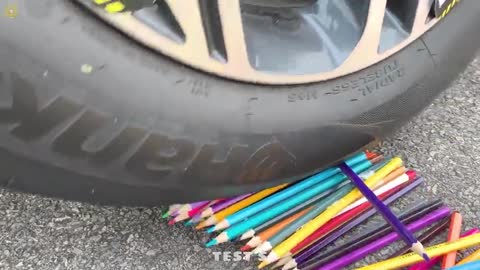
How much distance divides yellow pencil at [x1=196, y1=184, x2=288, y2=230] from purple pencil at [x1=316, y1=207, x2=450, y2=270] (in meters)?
0.14

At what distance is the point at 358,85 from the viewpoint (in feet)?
3.65

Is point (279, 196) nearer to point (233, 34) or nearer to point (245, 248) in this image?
point (245, 248)

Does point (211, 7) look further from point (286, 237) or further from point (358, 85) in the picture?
point (286, 237)

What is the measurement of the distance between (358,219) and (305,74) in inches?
11.5

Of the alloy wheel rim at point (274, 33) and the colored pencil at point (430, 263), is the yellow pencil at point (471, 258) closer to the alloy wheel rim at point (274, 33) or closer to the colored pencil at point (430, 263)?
the colored pencil at point (430, 263)

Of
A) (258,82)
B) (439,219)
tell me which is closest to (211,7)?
(258,82)

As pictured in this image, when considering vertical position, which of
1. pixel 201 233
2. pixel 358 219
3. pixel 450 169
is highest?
pixel 450 169

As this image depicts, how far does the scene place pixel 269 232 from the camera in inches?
46.0

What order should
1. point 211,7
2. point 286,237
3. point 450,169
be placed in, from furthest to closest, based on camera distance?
point 450,169 → point 286,237 → point 211,7

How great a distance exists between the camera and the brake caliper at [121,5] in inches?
33.9

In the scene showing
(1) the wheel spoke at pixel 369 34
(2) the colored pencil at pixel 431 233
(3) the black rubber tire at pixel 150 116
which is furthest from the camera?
(2) the colored pencil at pixel 431 233

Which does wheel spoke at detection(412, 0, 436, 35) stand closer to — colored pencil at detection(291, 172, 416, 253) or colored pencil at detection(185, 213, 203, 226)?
colored pencil at detection(291, 172, 416, 253)

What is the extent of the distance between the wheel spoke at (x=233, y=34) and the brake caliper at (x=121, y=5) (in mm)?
107

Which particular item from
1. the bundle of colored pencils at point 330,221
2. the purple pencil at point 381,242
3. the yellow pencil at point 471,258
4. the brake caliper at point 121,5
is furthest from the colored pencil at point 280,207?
the brake caliper at point 121,5
